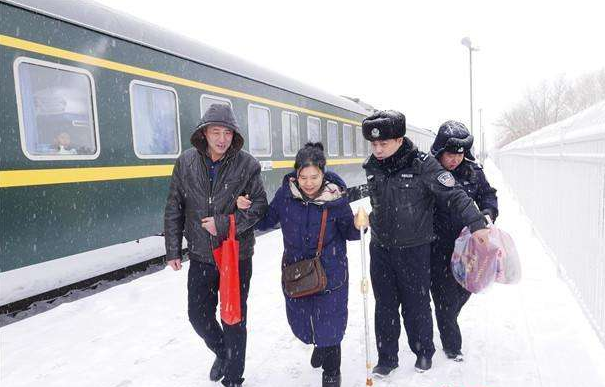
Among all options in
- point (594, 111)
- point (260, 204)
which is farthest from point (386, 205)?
point (594, 111)

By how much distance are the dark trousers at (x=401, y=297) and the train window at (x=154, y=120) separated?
3.55 m

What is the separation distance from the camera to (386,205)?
10.0 feet

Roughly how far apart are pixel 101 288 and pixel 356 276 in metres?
2.90

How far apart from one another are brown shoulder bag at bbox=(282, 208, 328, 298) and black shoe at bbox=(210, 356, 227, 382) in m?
0.75

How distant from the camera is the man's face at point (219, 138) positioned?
114 inches

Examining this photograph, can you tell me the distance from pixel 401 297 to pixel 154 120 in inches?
156

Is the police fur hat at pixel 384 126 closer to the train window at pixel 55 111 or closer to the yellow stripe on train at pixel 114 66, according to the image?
the train window at pixel 55 111

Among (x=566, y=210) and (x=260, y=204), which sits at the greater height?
(x=260, y=204)

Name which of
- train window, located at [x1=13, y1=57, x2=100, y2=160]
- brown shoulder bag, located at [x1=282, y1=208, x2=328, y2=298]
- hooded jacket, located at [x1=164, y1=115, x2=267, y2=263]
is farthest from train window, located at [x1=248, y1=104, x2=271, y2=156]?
brown shoulder bag, located at [x1=282, y1=208, x2=328, y2=298]

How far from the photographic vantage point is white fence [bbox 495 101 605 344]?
3.47 meters

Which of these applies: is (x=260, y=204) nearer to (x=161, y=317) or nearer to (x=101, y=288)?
(x=161, y=317)

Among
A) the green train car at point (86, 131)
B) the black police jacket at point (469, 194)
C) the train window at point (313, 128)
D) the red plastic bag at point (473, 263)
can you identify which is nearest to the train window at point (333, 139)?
the train window at point (313, 128)

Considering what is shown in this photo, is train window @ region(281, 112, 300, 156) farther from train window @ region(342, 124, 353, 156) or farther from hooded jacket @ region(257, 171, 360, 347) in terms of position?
hooded jacket @ region(257, 171, 360, 347)

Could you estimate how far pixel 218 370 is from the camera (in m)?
3.13
